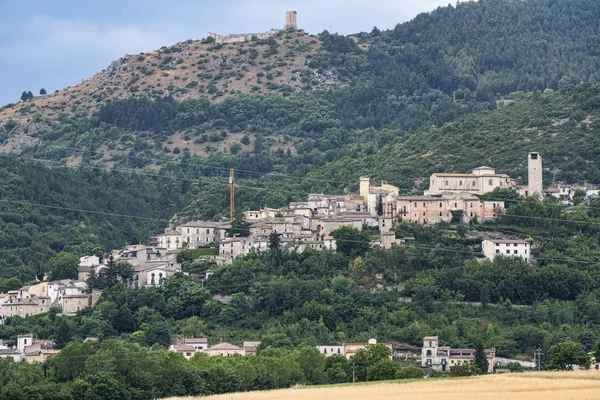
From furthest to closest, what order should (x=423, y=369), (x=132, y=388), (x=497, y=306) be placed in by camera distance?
(x=497, y=306) → (x=423, y=369) → (x=132, y=388)

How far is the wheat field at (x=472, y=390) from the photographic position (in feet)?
196

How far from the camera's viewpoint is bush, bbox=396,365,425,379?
255 feet

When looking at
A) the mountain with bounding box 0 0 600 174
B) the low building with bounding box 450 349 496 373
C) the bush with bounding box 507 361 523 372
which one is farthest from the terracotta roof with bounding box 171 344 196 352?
the mountain with bounding box 0 0 600 174

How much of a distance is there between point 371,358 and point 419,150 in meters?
50.1

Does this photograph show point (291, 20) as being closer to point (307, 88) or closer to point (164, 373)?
point (307, 88)

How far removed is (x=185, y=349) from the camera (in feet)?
291

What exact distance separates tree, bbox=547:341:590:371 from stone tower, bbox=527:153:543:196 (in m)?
30.1

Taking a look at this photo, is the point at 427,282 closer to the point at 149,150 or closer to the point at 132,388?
the point at 132,388

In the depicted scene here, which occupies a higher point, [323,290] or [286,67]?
[286,67]

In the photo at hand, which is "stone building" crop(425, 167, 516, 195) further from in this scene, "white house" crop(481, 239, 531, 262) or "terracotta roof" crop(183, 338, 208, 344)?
"terracotta roof" crop(183, 338, 208, 344)

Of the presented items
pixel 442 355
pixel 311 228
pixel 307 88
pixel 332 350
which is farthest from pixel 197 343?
pixel 307 88

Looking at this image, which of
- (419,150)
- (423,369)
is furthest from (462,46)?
(423,369)

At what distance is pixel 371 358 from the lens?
267ft

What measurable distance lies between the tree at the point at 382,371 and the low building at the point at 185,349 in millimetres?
11823
